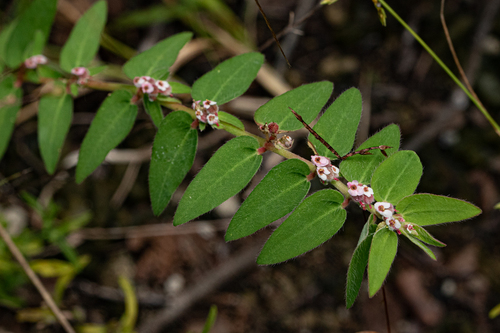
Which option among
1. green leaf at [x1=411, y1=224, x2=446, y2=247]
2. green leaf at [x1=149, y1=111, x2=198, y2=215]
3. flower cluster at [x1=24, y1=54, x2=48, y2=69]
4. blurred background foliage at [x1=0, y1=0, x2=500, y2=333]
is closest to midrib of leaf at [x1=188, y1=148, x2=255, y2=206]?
green leaf at [x1=149, y1=111, x2=198, y2=215]

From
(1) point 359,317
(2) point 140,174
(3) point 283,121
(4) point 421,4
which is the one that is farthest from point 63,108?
(4) point 421,4

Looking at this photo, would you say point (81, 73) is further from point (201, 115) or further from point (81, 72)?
point (201, 115)

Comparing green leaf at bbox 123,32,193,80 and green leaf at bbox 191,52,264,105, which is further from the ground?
green leaf at bbox 123,32,193,80

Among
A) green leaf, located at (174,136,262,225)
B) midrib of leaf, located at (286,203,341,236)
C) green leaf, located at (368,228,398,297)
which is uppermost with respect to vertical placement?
green leaf, located at (174,136,262,225)

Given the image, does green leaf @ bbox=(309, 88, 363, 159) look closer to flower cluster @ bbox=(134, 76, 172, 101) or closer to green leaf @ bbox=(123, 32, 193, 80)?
flower cluster @ bbox=(134, 76, 172, 101)

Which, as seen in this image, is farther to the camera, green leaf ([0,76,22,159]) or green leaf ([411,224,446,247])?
green leaf ([0,76,22,159])

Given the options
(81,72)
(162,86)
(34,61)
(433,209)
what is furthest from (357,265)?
(34,61)

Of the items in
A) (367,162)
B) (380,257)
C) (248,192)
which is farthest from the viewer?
(248,192)

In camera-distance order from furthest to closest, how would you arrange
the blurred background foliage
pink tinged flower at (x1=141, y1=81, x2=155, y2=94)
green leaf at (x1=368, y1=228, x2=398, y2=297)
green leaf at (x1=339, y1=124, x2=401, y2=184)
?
the blurred background foliage → pink tinged flower at (x1=141, y1=81, x2=155, y2=94) → green leaf at (x1=339, y1=124, x2=401, y2=184) → green leaf at (x1=368, y1=228, x2=398, y2=297)
